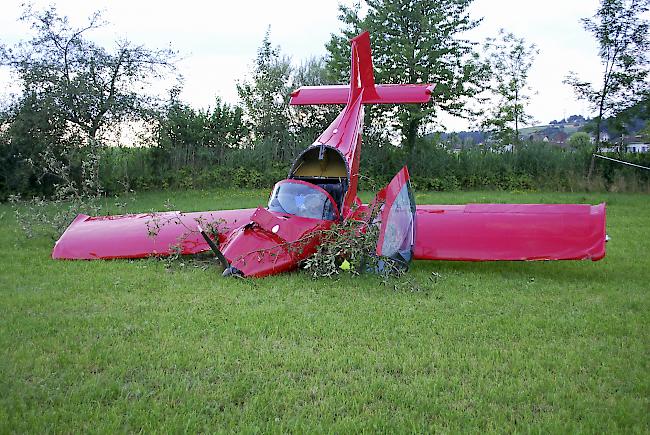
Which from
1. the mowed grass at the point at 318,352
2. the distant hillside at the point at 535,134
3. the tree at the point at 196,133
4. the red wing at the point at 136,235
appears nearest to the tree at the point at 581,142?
the distant hillside at the point at 535,134

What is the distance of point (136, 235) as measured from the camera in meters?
8.30

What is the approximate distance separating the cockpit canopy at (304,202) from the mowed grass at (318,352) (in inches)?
33.8

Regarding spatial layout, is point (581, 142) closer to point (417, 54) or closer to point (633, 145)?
point (633, 145)

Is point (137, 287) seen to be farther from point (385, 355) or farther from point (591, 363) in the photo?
point (591, 363)

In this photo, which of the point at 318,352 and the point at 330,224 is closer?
the point at 318,352

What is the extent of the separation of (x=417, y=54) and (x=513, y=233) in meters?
A: 16.5

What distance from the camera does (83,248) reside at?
8.01m

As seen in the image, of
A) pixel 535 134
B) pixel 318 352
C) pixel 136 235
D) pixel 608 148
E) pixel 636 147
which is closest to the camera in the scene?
pixel 318 352

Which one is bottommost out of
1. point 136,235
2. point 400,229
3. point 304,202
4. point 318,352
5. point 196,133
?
point 318,352

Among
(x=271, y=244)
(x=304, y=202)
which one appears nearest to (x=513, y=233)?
(x=304, y=202)

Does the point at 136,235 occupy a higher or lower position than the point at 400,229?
lower

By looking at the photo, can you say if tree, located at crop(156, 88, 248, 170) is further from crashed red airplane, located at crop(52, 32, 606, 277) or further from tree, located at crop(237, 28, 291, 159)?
crashed red airplane, located at crop(52, 32, 606, 277)

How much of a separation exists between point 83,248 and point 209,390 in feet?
16.4

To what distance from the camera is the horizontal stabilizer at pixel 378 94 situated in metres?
10.3
